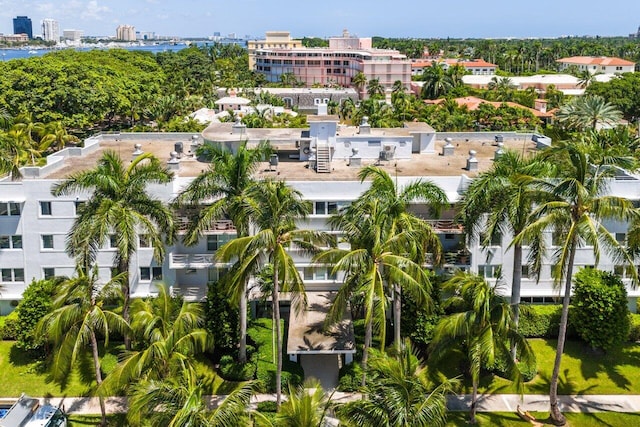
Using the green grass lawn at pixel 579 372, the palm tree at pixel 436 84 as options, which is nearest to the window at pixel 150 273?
the green grass lawn at pixel 579 372

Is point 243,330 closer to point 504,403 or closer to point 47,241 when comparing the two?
point 504,403

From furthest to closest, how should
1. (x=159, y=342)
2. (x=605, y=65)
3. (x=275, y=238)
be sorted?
(x=605, y=65) → (x=275, y=238) → (x=159, y=342)

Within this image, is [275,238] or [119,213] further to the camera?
[119,213]

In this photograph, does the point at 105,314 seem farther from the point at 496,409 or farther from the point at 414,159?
the point at 414,159

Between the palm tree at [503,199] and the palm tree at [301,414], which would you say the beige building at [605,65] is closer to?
the palm tree at [503,199]

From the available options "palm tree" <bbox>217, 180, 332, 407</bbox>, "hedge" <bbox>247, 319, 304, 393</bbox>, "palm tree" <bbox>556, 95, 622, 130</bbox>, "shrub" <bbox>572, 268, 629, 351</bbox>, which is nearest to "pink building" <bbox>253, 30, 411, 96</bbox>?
"palm tree" <bbox>556, 95, 622, 130</bbox>

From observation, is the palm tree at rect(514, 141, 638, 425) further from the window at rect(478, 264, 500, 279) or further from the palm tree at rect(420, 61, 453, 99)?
the palm tree at rect(420, 61, 453, 99)

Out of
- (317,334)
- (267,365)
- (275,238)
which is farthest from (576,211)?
(267,365)
